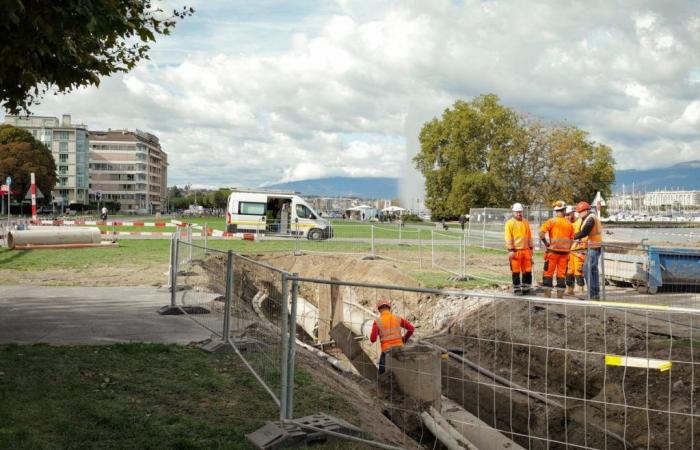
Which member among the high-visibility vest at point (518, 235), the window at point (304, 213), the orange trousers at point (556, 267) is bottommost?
the orange trousers at point (556, 267)

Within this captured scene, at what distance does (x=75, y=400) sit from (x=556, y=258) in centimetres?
956

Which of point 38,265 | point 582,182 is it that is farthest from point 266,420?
point 582,182

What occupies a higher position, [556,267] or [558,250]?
[558,250]

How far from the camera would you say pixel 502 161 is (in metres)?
57.9

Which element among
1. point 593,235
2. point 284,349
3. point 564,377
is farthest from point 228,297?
point 593,235

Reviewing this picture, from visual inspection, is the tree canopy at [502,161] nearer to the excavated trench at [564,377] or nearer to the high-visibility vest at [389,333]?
the excavated trench at [564,377]

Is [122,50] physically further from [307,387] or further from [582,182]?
[582,182]

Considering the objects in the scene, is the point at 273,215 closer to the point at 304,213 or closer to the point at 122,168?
the point at 304,213

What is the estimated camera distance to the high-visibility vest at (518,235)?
1184 centimetres

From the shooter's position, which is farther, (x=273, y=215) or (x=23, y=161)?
(x=23, y=161)

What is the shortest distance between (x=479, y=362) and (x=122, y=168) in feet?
474

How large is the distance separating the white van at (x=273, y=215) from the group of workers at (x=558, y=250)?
64.7 feet

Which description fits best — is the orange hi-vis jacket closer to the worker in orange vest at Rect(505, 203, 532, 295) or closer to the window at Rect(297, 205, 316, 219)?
the worker in orange vest at Rect(505, 203, 532, 295)

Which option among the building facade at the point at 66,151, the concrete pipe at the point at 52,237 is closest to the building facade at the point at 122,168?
the building facade at the point at 66,151
